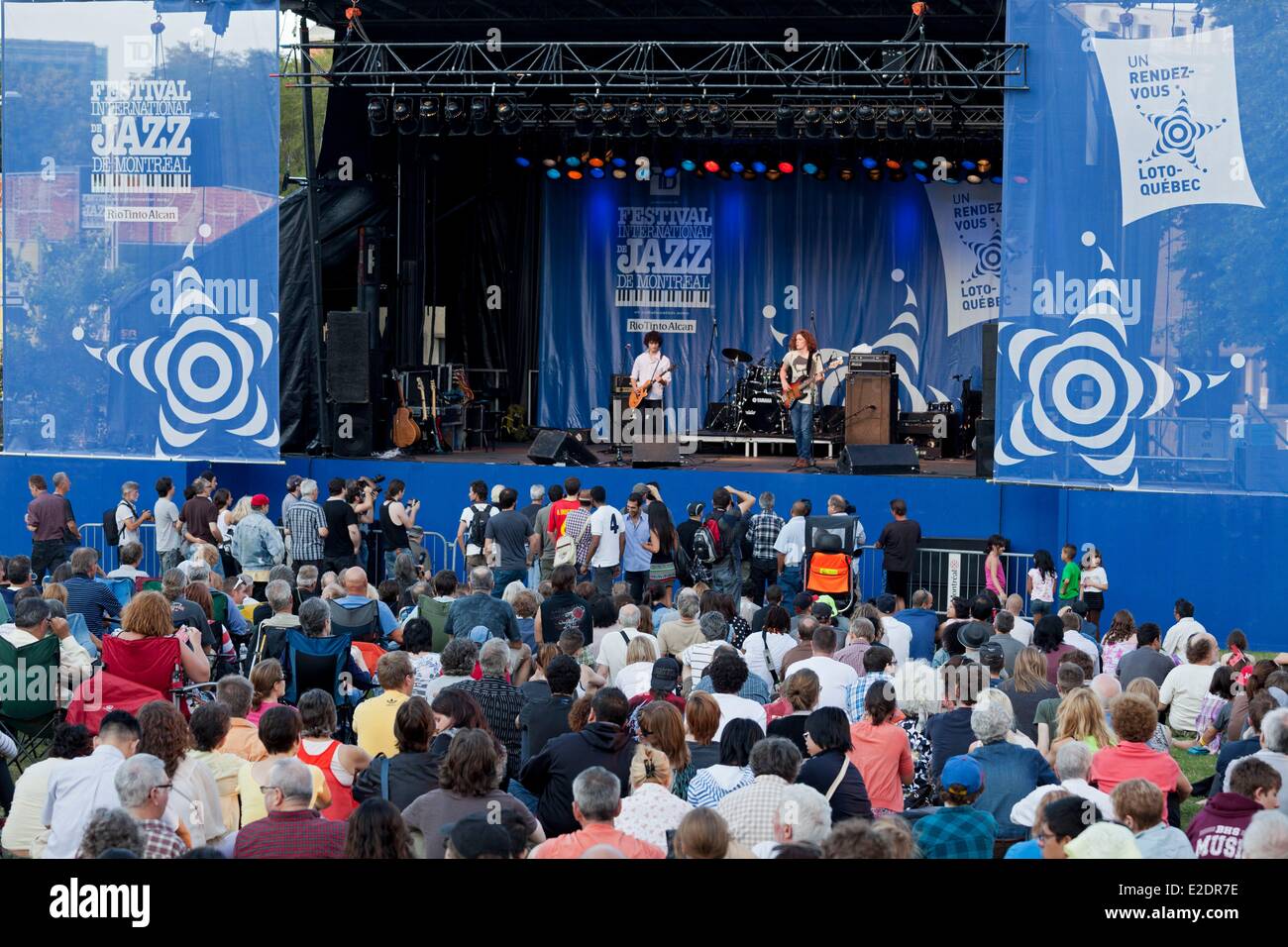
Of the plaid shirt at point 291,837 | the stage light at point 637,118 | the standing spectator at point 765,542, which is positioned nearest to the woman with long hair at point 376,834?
the plaid shirt at point 291,837

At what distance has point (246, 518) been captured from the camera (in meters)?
11.7

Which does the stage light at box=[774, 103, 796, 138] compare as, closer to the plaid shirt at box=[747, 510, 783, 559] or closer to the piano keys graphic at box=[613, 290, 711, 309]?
the piano keys graphic at box=[613, 290, 711, 309]

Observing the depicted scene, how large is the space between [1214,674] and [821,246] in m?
12.9

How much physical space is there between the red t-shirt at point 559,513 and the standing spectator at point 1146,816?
7.66m

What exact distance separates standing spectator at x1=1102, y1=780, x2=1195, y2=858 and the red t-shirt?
7664 mm

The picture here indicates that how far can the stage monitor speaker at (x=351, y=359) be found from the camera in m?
16.2

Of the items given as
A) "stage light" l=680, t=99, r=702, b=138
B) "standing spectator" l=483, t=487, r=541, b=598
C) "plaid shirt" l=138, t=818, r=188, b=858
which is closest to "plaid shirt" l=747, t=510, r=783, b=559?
"standing spectator" l=483, t=487, r=541, b=598

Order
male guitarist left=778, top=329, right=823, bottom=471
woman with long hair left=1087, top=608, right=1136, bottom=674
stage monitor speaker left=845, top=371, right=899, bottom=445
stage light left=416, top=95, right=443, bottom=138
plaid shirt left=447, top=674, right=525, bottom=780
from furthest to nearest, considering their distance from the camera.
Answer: stage monitor speaker left=845, top=371, right=899, bottom=445, male guitarist left=778, top=329, right=823, bottom=471, stage light left=416, top=95, right=443, bottom=138, woman with long hair left=1087, top=608, right=1136, bottom=674, plaid shirt left=447, top=674, right=525, bottom=780

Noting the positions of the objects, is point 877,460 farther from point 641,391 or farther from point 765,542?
point 641,391

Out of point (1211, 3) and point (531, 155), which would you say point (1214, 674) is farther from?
point (531, 155)

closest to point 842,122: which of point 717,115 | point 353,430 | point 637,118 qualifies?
point 717,115

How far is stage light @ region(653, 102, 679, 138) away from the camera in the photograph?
1580 centimetres

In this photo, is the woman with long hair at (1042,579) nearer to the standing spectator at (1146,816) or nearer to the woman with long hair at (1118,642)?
the woman with long hair at (1118,642)

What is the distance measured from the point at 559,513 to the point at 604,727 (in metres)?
6.48
